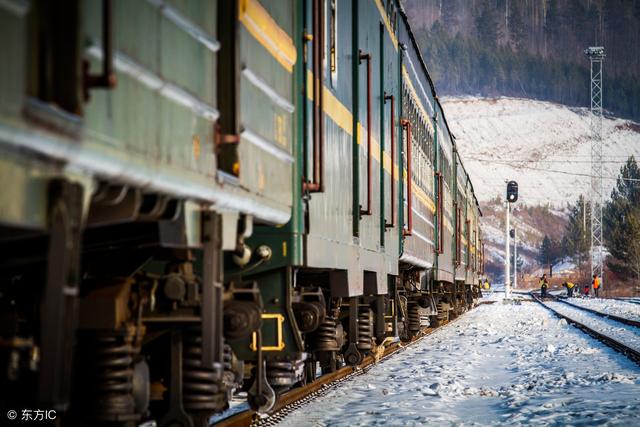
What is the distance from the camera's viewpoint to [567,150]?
652 ft

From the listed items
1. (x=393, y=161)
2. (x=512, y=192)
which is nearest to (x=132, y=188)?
(x=393, y=161)

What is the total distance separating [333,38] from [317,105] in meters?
1.21

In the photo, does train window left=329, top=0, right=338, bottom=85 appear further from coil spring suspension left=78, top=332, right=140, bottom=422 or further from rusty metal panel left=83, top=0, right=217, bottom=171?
coil spring suspension left=78, top=332, right=140, bottom=422

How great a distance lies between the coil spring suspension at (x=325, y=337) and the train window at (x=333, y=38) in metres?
2.40

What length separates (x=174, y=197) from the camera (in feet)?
13.3

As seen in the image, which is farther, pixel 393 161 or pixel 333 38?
pixel 393 161

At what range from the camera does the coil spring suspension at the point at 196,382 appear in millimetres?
5457

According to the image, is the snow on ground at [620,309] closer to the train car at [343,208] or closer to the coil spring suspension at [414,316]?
the coil spring suspension at [414,316]

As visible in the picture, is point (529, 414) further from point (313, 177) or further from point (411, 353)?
point (411, 353)

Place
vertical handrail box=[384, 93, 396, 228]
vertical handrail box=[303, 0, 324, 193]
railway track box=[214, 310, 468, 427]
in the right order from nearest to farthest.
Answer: vertical handrail box=[303, 0, 324, 193] < railway track box=[214, 310, 468, 427] < vertical handrail box=[384, 93, 396, 228]

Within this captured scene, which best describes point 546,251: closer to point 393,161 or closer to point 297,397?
point 393,161

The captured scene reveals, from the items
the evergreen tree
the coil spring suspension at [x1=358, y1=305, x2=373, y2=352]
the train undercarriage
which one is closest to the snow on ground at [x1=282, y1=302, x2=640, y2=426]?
the coil spring suspension at [x1=358, y1=305, x2=373, y2=352]

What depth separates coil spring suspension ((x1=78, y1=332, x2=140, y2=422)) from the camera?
4.57 metres

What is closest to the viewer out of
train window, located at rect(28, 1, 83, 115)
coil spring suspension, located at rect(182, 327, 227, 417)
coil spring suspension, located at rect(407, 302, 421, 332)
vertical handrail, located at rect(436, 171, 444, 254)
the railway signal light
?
train window, located at rect(28, 1, 83, 115)
